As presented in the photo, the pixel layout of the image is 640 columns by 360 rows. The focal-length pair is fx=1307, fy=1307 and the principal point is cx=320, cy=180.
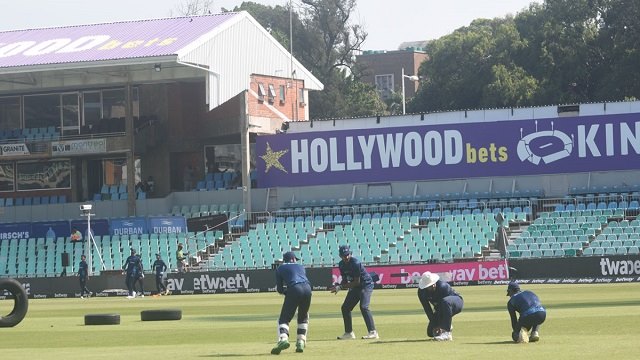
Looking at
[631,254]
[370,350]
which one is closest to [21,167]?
[631,254]

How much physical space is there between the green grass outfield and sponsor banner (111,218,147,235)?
16189 mm

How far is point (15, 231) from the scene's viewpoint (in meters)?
59.0

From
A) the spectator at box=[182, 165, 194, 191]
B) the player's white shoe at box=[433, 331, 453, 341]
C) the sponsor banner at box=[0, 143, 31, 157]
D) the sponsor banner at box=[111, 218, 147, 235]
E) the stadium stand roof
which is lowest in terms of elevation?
the player's white shoe at box=[433, 331, 453, 341]

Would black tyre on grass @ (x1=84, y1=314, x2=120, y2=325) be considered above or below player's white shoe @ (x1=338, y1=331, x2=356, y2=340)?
below

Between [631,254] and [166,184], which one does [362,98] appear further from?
[631,254]

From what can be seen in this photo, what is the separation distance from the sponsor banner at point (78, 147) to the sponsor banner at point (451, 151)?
7.59m

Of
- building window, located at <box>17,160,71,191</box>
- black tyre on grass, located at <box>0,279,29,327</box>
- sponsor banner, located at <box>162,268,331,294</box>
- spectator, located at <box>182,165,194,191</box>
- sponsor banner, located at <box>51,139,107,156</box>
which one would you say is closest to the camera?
black tyre on grass, located at <box>0,279,29,327</box>

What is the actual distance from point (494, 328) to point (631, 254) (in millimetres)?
19759

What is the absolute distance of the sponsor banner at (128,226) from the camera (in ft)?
187

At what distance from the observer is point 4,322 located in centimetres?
2512

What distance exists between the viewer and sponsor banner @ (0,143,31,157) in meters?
62.8

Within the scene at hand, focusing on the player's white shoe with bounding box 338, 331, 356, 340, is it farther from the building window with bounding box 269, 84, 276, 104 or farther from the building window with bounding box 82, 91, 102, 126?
the building window with bounding box 82, 91, 102, 126

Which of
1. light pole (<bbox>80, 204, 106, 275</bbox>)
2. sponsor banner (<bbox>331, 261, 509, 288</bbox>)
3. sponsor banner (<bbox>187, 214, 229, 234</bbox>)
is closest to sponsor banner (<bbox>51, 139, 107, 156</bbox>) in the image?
light pole (<bbox>80, 204, 106, 275</bbox>)

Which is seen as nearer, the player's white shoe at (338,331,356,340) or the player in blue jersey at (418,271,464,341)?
the player in blue jersey at (418,271,464,341)
